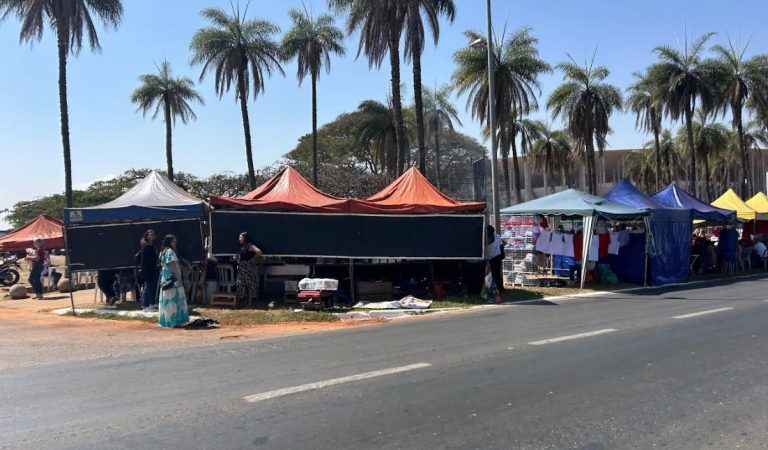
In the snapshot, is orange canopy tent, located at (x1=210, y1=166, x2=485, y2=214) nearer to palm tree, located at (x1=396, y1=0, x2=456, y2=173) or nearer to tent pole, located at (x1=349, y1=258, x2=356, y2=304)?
tent pole, located at (x1=349, y1=258, x2=356, y2=304)

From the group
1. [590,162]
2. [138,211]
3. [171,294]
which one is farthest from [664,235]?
[590,162]

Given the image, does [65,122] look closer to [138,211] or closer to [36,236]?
[36,236]

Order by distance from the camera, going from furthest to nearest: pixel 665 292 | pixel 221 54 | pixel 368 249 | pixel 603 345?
pixel 221 54
pixel 665 292
pixel 368 249
pixel 603 345

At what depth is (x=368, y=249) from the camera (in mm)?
14922

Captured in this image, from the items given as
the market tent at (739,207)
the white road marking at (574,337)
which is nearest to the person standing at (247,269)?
the white road marking at (574,337)

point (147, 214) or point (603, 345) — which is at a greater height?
point (147, 214)

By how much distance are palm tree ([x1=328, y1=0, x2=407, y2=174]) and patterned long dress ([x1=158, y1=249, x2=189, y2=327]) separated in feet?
49.7

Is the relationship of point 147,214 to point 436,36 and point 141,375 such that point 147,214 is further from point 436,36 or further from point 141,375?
point 436,36

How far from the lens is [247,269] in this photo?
14234 mm

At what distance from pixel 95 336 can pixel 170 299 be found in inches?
56.2

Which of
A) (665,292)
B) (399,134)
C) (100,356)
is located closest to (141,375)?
(100,356)

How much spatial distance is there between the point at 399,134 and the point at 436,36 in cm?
434

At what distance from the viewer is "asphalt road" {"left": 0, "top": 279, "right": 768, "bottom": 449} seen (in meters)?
4.99

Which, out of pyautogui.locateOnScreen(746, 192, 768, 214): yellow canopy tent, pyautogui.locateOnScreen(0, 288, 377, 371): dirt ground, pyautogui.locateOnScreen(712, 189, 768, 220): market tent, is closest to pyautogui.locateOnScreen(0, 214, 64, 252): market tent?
pyautogui.locateOnScreen(0, 288, 377, 371): dirt ground
